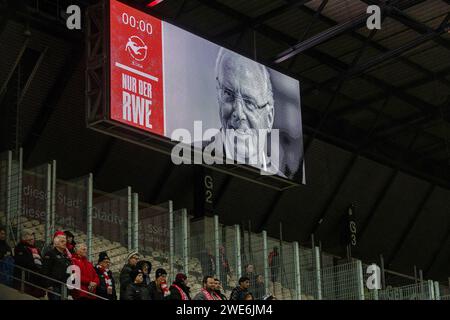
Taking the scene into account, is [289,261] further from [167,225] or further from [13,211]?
[13,211]

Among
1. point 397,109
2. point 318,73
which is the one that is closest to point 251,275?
point 318,73

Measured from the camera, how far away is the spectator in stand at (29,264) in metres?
14.9

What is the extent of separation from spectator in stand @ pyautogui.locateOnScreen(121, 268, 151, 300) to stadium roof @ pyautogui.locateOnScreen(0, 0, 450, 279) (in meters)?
5.69

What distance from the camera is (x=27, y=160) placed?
2278 cm

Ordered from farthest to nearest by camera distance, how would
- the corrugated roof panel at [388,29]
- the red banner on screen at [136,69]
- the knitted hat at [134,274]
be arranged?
the corrugated roof panel at [388,29] → the red banner on screen at [136,69] → the knitted hat at [134,274]

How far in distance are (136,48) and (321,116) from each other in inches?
370

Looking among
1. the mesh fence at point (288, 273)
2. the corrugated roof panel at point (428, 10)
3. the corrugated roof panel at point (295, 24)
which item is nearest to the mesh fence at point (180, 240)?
the mesh fence at point (288, 273)

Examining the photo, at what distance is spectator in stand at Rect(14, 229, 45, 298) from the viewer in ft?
48.8

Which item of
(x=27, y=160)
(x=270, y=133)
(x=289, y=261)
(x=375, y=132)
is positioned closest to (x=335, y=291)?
(x=289, y=261)

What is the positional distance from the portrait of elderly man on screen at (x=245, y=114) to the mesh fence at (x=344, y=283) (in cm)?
219

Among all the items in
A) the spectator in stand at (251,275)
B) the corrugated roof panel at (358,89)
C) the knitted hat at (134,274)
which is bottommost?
the knitted hat at (134,274)

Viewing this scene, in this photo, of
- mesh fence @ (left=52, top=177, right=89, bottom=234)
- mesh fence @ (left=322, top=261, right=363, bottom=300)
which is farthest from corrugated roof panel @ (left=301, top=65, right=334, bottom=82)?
mesh fence @ (left=52, top=177, right=89, bottom=234)

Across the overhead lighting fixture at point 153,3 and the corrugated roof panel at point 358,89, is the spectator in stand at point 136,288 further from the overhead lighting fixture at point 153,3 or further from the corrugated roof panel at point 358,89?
→ the corrugated roof panel at point 358,89

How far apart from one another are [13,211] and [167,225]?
11.7ft
